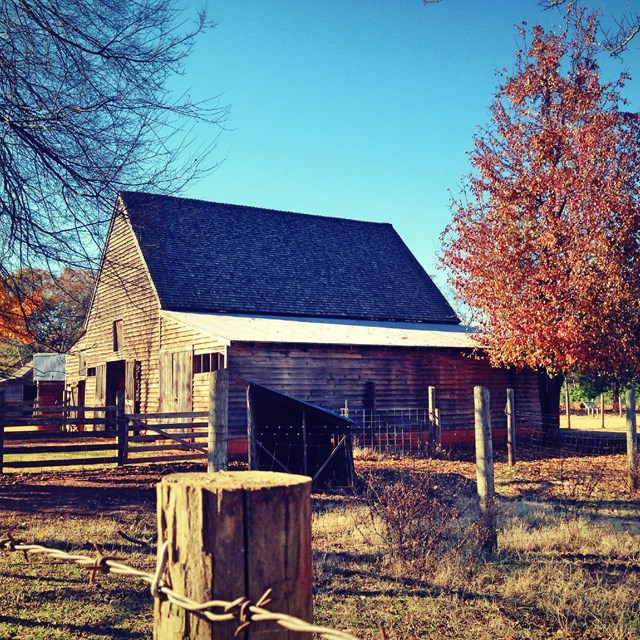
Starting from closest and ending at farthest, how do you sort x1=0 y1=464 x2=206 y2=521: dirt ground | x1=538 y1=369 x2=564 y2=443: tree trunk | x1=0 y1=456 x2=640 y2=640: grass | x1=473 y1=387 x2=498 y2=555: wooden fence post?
x1=0 y1=456 x2=640 y2=640: grass → x1=473 y1=387 x2=498 y2=555: wooden fence post → x1=0 y1=464 x2=206 y2=521: dirt ground → x1=538 y1=369 x2=564 y2=443: tree trunk

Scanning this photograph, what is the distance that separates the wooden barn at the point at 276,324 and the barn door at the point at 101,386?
0.08m

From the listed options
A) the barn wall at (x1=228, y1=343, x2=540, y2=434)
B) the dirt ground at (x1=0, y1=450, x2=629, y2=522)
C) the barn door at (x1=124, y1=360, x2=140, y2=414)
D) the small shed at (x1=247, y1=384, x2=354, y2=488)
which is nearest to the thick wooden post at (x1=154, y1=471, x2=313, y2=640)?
the dirt ground at (x1=0, y1=450, x2=629, y2=522)

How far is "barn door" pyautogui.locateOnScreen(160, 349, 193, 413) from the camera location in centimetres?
2030

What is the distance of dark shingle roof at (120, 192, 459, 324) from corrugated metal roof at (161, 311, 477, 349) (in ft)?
3.54

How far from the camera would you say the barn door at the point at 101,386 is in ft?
86.3

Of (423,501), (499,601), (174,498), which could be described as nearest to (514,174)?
(423,501)

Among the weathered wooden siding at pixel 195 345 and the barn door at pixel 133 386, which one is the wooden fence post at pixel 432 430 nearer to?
the weathered wooden siding at pixel 195 345

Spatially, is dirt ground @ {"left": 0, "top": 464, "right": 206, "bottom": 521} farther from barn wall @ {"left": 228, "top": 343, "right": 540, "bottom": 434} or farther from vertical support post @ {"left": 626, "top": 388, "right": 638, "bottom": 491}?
vertical support post @ {"left": 626, "top": 388, "right": 638, "bottom": 491}

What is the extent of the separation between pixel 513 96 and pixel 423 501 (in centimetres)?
1589

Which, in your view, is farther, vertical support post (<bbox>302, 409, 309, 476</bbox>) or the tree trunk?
the tree trunk

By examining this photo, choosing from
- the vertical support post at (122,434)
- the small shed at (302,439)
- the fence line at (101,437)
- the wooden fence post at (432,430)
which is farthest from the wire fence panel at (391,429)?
the vertical support post at (122,434)

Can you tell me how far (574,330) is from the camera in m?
17.2

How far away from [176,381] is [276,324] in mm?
3697

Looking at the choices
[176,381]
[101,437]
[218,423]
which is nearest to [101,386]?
[176,381]
